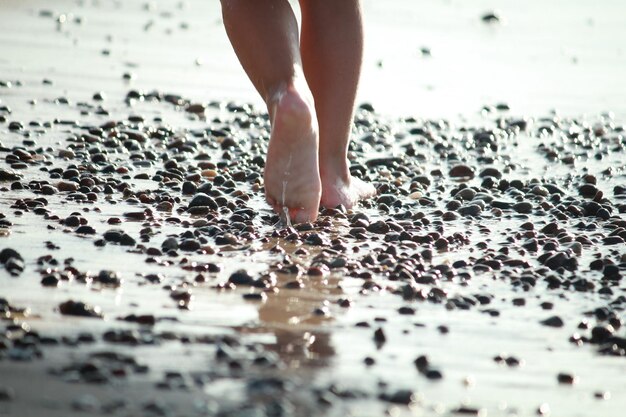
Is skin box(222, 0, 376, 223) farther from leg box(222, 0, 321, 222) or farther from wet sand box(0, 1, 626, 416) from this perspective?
wet sand box(0, 1, 626, 416)

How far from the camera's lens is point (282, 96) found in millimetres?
4023

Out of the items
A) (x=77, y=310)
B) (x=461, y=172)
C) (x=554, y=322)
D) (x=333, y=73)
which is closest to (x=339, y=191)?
(x=333, y=73)

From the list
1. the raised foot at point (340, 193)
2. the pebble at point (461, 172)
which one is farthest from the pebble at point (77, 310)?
the pebble at point (461, 172)

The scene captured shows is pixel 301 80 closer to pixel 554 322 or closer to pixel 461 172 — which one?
pixel 554 322

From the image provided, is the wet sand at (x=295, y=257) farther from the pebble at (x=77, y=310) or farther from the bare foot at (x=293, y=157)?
the bare foot at (x=293, y=157)

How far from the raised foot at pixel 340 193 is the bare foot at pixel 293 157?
0.47 meters

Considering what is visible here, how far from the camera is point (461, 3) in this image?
1418 cm

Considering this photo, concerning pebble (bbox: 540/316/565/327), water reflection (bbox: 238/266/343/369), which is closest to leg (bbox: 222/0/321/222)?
water reflection (bbox: 238/266/343/369)

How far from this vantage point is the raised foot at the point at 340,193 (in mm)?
4707

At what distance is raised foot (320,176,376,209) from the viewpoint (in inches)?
185

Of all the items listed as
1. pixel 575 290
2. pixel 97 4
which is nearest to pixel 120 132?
pixel 575 290

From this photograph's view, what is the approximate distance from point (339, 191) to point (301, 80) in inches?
29.5

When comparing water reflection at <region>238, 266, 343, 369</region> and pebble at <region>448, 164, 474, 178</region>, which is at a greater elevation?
pebble at <region>448, 164, 474, 178</region>

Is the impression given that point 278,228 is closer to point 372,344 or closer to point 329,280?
point 329,280
